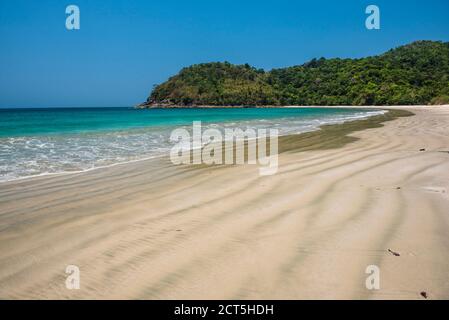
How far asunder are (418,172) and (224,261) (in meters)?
4.52

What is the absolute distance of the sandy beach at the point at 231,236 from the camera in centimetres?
227

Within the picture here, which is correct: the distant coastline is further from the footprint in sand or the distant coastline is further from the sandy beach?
the sandy beach

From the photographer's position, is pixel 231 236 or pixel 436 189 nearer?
pixel 231 236

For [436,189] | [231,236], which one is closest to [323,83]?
[436,189]

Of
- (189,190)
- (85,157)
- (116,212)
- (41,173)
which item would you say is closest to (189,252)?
(116,212)

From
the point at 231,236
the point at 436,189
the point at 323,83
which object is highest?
the point at 323,83

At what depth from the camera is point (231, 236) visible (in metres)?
3.08

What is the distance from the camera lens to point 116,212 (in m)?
3.88

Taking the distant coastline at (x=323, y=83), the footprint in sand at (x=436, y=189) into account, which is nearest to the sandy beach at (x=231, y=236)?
the footprint in sand at (x=436, y=189)

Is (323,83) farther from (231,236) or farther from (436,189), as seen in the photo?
(231,236)

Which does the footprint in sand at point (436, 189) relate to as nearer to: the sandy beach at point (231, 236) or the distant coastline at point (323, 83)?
the sandy beach at point (231, 236)

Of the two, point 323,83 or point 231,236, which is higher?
point 323,83

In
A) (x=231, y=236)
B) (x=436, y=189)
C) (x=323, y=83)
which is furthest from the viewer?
(x=323, y=83)
